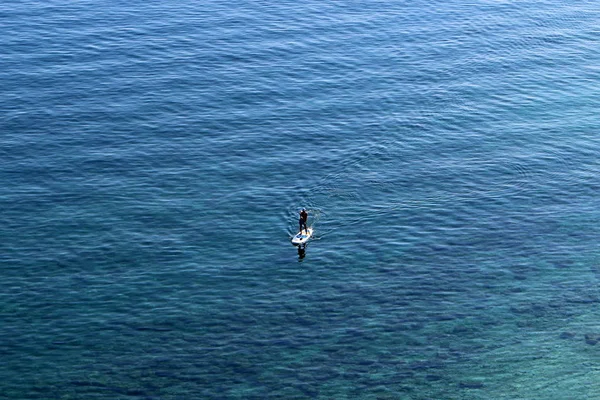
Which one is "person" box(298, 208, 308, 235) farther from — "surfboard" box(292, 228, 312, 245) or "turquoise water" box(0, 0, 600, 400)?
"turquoise water" box(0, 0, 600, 400)

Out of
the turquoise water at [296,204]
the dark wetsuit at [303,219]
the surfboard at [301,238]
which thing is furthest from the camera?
the surfboard at [301,238]

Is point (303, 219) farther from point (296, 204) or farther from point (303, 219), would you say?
point (296, 204)

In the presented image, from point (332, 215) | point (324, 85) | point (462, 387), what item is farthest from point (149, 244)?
point (324, 85)

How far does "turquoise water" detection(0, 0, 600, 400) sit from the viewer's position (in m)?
82.2

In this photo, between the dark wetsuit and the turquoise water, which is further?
the dark wetsuit

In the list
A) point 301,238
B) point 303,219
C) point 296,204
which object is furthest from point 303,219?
point 296,204

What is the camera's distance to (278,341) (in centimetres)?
8494

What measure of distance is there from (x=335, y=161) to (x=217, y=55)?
4603 cm

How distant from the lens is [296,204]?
110375 mm

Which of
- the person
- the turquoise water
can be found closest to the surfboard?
the person

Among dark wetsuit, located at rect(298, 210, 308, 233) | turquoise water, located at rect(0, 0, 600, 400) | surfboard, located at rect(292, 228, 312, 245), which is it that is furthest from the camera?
surfboard, located at rect(292, 228, 312, 245)

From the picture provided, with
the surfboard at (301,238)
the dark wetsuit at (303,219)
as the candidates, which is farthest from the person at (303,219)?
the surfboard at (301,238)

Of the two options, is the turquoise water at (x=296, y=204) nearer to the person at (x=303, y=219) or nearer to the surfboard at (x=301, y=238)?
the surfboard at (x=301, y=238)

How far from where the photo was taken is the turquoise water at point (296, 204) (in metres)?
82.2
